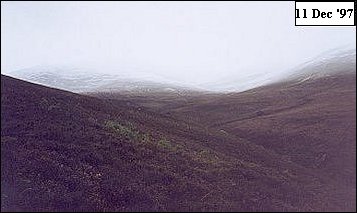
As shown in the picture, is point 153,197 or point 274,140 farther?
point 274,140

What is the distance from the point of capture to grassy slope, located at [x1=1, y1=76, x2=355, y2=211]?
741 inches

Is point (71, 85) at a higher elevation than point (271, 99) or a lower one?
lower

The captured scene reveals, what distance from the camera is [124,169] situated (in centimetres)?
2231

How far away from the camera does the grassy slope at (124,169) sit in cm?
1883

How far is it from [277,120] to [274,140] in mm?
7020

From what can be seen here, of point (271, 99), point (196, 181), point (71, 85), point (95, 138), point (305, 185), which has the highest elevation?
point (95, 138)

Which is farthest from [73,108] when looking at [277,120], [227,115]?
[227,115]

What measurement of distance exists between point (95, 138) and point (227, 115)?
31993 mm

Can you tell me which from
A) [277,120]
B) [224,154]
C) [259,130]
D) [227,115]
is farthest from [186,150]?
[227,115]

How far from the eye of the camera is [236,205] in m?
19.9

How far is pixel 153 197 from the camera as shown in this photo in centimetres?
1955

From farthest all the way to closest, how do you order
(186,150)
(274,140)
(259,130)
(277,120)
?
1. (277,120)
2. (259,130)
3. (274,140)
4. (186,150)

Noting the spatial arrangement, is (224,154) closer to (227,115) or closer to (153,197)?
(153,197)

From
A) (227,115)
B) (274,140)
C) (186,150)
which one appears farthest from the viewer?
(227,115)
